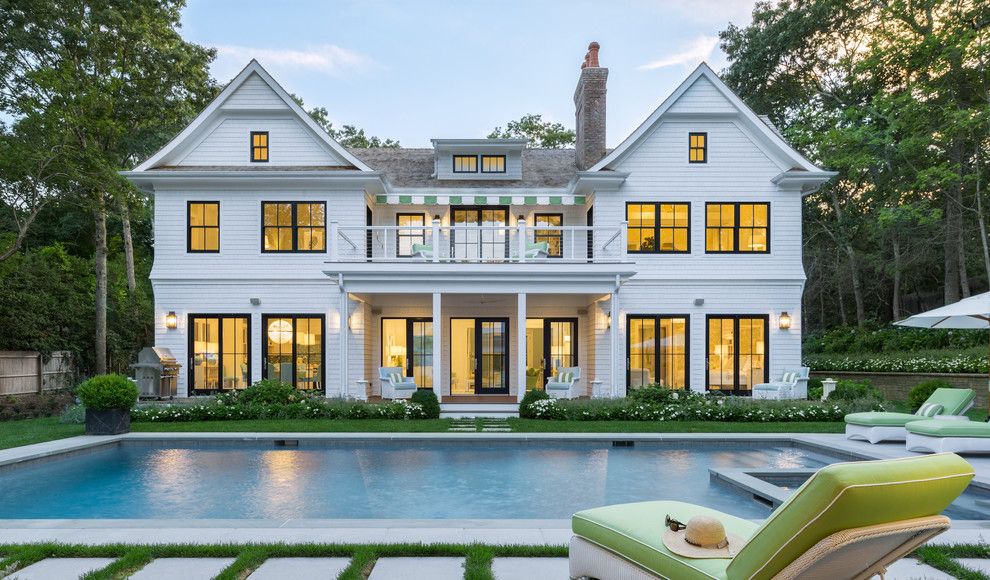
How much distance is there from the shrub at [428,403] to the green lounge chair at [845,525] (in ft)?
34.9

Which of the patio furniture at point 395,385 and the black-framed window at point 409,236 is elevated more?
the black-framed window at point 409,236

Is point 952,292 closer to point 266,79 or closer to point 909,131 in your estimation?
point 909,131

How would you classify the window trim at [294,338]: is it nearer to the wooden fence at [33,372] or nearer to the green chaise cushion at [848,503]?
the wooden fence at [33,372]

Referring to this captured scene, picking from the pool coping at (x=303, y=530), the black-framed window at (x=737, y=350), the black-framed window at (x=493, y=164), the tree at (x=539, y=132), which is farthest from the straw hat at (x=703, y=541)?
the tree at (x=539, y=132)

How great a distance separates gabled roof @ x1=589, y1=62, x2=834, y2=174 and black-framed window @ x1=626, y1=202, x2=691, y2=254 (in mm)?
1567

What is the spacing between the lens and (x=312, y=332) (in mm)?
17672

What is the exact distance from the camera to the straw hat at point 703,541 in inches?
144

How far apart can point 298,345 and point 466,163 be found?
7412 millimetres

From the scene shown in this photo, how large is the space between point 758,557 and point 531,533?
271 centimetres

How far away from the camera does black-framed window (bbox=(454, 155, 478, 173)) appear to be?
19.9 meters

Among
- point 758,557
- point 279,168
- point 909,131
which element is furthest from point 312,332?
point 909,131

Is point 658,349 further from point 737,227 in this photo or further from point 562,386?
point 737,227

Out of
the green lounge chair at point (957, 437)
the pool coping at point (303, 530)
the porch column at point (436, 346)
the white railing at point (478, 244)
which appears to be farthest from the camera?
the white railing at point (478, 244)

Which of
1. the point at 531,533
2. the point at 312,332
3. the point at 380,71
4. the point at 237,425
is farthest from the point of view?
the point at 380,71
